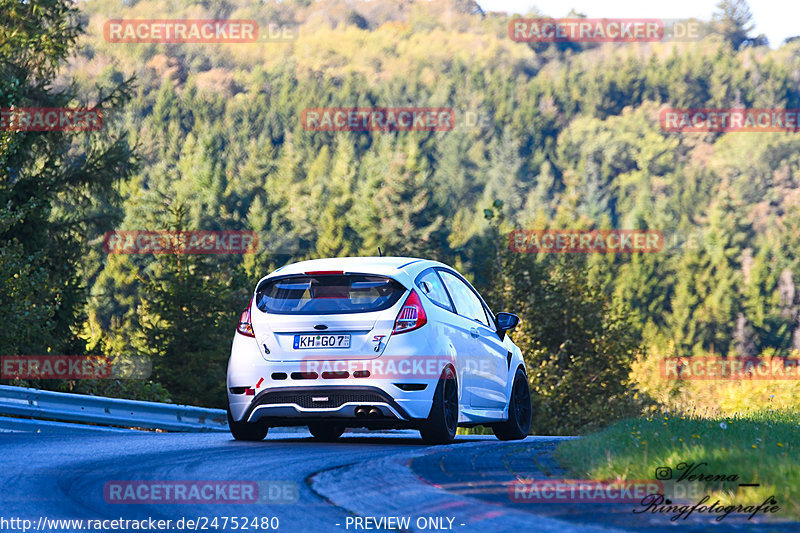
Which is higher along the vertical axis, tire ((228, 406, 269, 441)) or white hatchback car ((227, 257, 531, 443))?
white hatchback car ((227, 257, 531, 443))

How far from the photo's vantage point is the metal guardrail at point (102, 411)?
12.8 meters

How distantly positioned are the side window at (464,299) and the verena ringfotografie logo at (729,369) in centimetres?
3130

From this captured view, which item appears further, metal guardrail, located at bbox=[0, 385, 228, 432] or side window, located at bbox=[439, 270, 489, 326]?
metal guardrail, located at bbox=[0, 385, 228, 432]

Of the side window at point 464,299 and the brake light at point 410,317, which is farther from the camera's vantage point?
the side window at point 464,299

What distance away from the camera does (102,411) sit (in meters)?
13.5

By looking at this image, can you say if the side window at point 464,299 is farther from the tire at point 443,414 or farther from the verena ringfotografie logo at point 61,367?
the verena ringfotografie logo at point 61,367

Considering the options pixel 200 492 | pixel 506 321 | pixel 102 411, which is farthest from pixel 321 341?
pixel 102 411

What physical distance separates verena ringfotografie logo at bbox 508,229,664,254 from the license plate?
36.9 meters

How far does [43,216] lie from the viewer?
97.1 ft

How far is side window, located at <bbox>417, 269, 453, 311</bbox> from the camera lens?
35.0 ft

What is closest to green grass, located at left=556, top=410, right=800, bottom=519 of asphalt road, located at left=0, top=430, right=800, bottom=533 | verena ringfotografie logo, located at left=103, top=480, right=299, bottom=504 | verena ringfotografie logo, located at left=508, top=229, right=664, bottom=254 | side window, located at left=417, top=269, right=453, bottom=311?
asphalt road, located at left=0, top=430, right=800, bottom=533

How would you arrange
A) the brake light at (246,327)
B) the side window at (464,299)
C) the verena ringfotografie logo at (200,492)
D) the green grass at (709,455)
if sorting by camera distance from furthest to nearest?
the side window at (464,299), the brake light at (246,327), the verena ringfotografie logo at (200,492), the green grass at (709,455)

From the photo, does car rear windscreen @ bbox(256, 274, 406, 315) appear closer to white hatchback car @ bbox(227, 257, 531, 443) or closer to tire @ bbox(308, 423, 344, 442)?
white hatchback car @ bbox(227, 257, 531, 443)

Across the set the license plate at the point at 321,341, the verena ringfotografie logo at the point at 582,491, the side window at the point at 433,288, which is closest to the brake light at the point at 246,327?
the license plate at the point at 321,341
